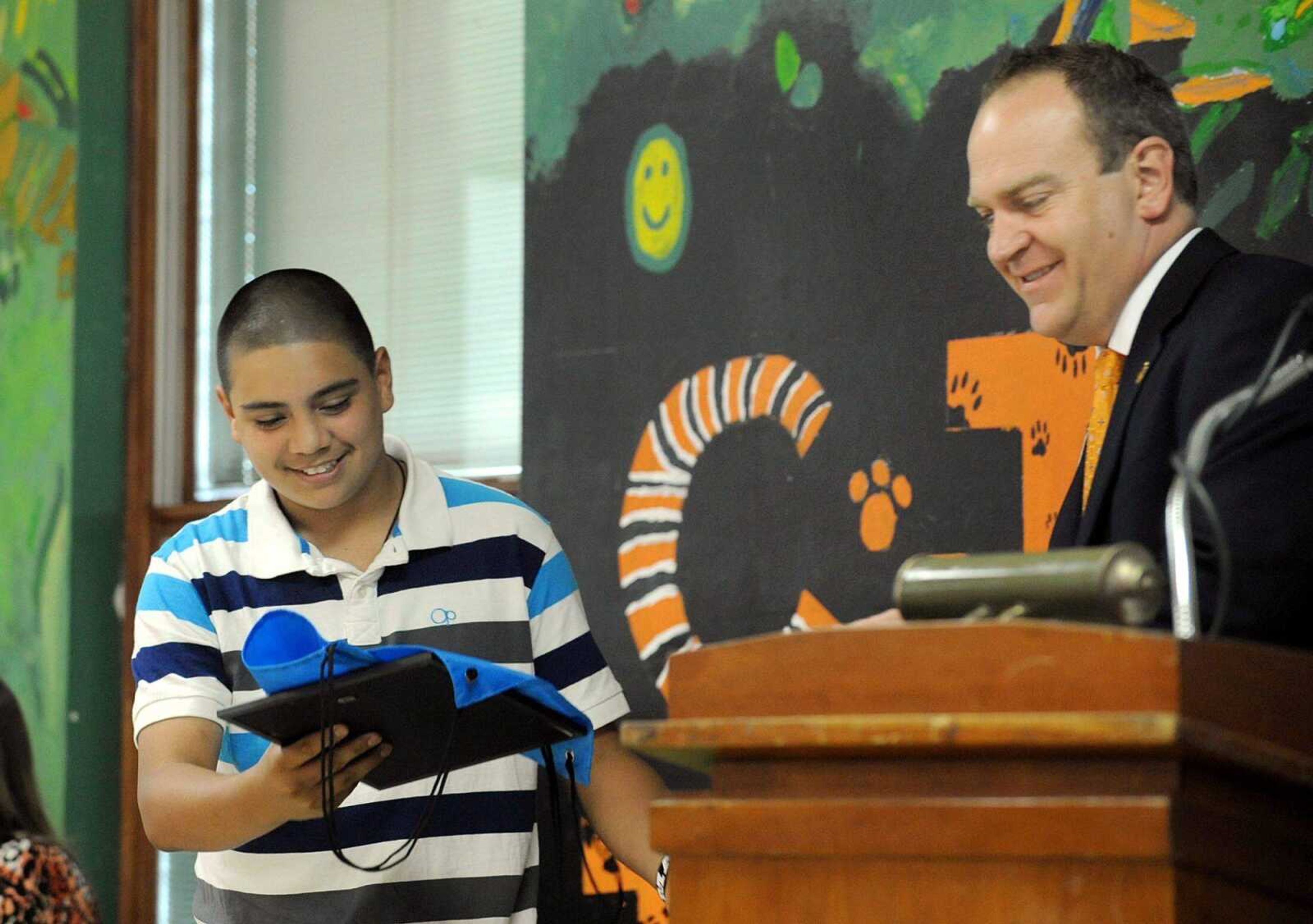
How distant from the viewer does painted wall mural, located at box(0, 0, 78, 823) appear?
4.24 meters

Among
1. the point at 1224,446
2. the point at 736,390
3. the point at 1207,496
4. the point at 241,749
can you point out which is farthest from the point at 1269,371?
the point at 736,390

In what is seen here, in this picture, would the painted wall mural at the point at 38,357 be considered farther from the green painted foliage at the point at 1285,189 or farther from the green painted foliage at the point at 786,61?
the green painted foliage at the point at 1285,189

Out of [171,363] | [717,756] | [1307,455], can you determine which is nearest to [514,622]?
[717,756]

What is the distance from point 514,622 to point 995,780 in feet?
3.78

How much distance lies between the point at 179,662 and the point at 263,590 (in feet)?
0.50

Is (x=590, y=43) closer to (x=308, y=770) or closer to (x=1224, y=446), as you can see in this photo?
(x=308, y=770)

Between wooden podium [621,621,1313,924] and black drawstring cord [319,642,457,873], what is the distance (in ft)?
1.44

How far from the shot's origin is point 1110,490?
66.9 inches

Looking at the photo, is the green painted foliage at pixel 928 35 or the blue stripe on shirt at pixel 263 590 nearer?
the blue stripe on shirt at pixel 263 590

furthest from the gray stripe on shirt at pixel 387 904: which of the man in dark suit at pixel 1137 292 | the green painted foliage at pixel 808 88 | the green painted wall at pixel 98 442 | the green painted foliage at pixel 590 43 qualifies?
the green painted wall at pixel 98 442

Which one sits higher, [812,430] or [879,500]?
[812,430]

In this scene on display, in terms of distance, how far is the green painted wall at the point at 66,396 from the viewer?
423 cm

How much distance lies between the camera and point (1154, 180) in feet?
6.07

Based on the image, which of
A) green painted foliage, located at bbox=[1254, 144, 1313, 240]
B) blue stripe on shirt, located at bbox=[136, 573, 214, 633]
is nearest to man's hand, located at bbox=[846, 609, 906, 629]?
blue stripe on shirt, located at bbox=[136, 573, 214, 633]
